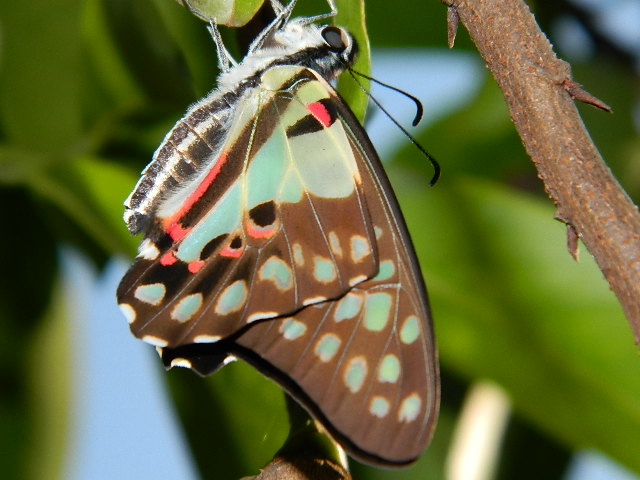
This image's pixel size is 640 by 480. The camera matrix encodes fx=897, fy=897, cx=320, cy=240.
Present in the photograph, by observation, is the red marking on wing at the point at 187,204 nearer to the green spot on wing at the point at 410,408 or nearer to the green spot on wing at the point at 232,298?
the green spot on wing at the point at 232,298

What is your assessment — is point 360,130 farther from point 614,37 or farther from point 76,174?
point 614,37

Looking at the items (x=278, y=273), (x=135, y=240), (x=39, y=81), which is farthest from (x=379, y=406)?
(x=39, y=81)

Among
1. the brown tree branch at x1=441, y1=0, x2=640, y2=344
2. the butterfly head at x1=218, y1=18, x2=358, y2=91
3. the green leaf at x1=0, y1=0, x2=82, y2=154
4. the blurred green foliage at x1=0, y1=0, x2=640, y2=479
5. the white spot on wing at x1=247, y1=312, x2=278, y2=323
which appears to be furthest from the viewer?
the green leaf at x1=0, y1=0, x2=82, y2=154

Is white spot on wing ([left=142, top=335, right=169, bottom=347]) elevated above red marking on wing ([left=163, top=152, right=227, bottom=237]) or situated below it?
below

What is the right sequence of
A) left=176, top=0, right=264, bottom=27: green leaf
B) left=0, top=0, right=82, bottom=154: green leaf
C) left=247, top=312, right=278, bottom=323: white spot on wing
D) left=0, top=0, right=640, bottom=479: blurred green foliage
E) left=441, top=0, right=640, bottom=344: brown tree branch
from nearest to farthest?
left=441, top=0, right=640, bottom=344: brown tree branch
left=176, top=0, right=264, bottom=27: green leaf
left=247, top=312, right=278, bottom=323: white spot on wing
left=0, top=0, right=640, bottom=479: blurred green foliage
left=0, top=0, right=82, bottom=154: green leaf

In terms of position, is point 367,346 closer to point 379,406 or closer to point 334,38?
point 379,406

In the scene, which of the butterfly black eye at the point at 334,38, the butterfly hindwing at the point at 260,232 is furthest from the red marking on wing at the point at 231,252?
the butterfly black eye at the point at 334,38

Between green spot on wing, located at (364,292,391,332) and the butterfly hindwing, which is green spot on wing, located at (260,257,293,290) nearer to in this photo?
the butterfly hindwing

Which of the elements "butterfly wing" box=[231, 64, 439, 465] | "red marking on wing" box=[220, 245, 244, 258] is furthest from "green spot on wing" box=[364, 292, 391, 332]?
"red marking on wing" box=[220, 245, 244, 258]
